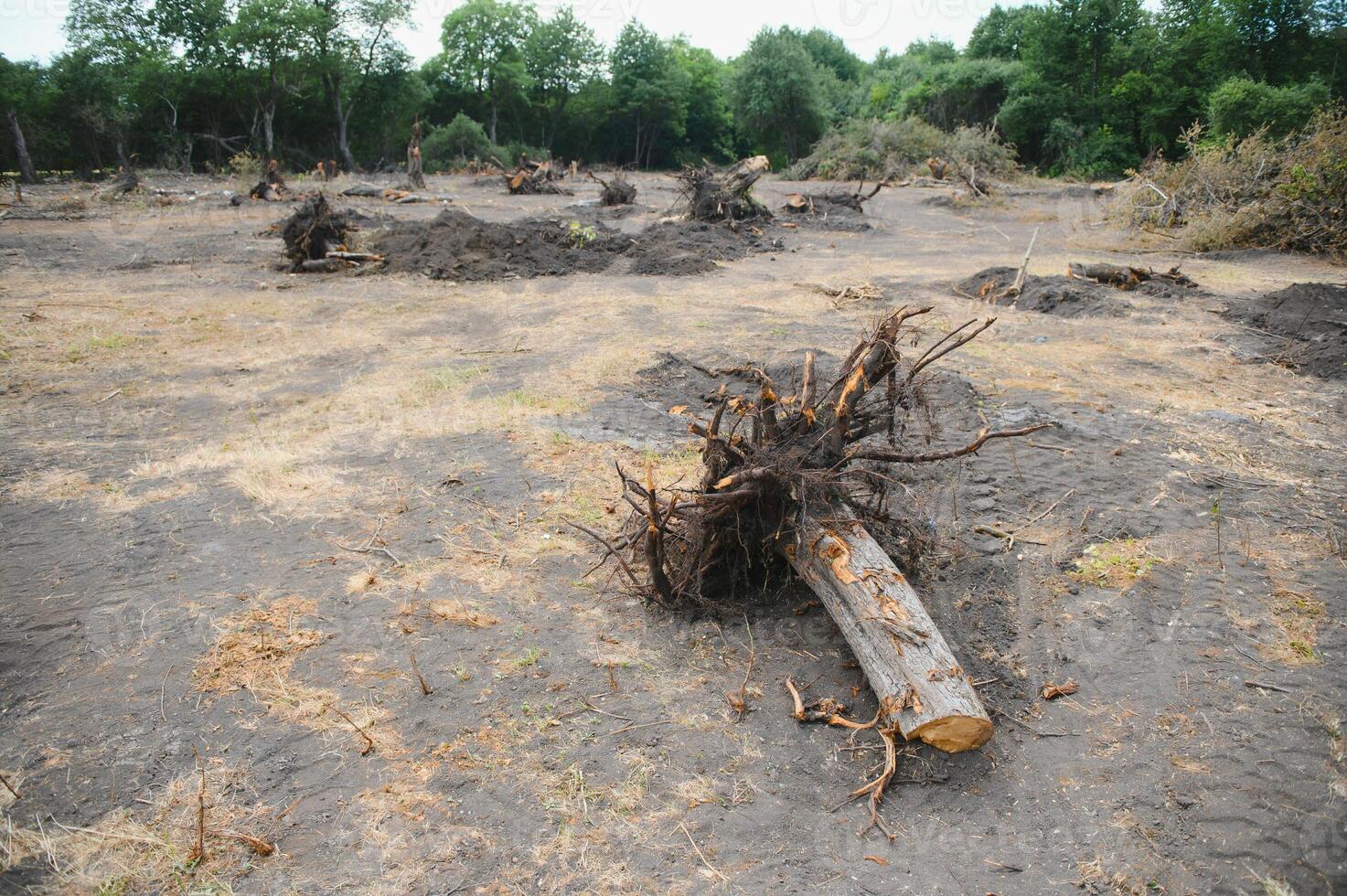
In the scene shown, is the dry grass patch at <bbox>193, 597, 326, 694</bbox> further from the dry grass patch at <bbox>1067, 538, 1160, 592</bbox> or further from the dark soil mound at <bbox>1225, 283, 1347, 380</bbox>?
the dark soil mound at <bbox>1225, 283, 1347, 380</bbox>

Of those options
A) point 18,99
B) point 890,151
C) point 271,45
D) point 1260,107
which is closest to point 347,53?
point 271,45

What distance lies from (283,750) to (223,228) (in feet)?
51.4

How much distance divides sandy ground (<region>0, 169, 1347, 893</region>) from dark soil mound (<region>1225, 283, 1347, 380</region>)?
38 cm

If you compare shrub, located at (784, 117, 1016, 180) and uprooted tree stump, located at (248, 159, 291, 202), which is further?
shrub, located at (784, 117, 1016, 180)

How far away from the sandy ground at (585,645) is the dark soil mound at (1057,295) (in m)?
1.54

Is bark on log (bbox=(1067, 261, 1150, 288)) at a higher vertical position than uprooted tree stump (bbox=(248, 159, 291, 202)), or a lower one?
lower

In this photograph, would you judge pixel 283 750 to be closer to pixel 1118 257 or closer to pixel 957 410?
pixel 957 410

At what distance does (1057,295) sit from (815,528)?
737 cm

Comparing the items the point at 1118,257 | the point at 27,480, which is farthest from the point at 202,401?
the point at 1118,257

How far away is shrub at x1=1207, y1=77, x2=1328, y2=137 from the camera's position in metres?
19.5

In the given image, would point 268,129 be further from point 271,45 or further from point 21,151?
point 21,151

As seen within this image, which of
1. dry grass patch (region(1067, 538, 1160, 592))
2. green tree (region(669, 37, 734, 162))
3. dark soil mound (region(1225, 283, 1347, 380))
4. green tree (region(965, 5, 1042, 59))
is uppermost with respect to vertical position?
green tree (region(965, 5, 1042, 59))

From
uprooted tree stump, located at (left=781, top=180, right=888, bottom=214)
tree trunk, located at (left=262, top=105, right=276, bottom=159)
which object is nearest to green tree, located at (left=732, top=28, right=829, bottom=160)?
uprooted tree stump, located at (left=781, top=180, right=888, bottom=214)

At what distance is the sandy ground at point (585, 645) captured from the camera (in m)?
2.77
